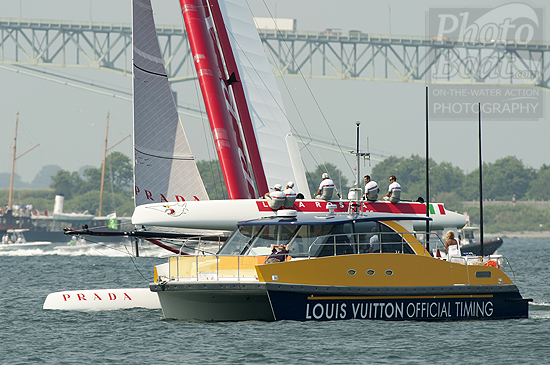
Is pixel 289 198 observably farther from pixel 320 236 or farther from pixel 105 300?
pixel 105 300

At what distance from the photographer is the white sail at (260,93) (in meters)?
28.1

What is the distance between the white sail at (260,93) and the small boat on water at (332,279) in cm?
774

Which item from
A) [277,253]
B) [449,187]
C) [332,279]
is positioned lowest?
[332,279]

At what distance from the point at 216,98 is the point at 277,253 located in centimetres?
911

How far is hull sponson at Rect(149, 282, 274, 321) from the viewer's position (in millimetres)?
18281

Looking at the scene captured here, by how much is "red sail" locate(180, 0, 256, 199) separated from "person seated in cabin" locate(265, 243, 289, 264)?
7.01 meters

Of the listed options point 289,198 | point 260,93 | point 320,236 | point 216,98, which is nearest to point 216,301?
point 320,236

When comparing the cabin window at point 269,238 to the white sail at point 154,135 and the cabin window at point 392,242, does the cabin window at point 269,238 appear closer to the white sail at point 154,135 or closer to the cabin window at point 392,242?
the cabin window at point 392,242

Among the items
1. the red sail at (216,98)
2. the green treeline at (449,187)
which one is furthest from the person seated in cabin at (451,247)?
the green treeline at (449,187)

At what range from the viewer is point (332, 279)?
18.7 meters

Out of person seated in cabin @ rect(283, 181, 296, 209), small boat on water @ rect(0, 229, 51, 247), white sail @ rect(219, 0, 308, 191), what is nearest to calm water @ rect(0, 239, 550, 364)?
person seated in cabin @ rect(283, 181, 296, 209)

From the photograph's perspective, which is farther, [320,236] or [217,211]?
[217,211]

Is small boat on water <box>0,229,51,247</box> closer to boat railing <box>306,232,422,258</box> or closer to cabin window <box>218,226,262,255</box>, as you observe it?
cabin window <box>218,226,262,255</box>

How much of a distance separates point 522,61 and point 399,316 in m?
109
